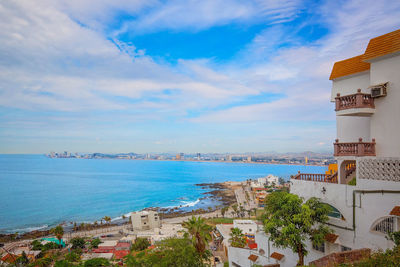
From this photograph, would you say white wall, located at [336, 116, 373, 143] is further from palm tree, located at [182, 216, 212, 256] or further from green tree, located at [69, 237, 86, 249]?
green tree, located at [69, 237, 86, 249]

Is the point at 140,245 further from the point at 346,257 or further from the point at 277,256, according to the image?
the point at 346,257

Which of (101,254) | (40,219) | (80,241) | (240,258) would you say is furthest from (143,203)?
(240,258)

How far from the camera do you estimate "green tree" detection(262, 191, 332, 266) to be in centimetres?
981

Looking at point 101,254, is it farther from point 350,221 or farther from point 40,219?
point 40,219

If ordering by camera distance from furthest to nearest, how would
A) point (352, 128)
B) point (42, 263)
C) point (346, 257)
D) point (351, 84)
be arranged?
point (42, 263), point (351, 84), point (352, 128), point (346, 257)

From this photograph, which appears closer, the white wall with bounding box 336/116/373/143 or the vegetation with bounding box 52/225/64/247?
the white wall with bounding box 336/116/373/143

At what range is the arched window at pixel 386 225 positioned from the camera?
8234mm

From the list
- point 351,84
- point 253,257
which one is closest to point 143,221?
point 253,257

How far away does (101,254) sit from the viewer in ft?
92.4

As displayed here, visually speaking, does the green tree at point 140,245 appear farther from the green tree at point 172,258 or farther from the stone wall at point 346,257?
the stone wall at point 346,257

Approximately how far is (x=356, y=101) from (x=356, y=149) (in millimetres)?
2061

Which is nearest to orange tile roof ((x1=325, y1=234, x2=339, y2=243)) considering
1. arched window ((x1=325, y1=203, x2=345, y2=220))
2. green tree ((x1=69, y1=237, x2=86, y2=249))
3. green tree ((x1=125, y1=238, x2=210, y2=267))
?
arched window ((x1=325, y1=203, x2=345, y2=220))

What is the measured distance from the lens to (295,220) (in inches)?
386

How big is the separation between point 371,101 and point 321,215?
17.7ft
